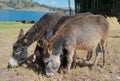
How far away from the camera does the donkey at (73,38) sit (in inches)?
319

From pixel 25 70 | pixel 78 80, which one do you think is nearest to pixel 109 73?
pixel 78 80

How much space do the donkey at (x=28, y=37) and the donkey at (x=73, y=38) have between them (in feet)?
2.59

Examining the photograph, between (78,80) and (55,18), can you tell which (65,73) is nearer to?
(78,80)

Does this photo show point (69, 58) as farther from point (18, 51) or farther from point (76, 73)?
point (18, 51)

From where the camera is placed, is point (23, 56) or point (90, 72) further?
point (23, 56)

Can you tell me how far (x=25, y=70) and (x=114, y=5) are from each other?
19.6 m

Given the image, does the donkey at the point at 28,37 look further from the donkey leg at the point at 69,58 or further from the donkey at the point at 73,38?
the donkey leg at the point at 69,58

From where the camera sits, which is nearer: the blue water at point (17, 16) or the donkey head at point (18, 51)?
the donkey head at point (18, 51)

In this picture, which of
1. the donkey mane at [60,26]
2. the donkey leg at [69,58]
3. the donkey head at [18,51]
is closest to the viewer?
the donkey mane at [60,26]

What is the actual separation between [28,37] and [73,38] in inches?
64.0

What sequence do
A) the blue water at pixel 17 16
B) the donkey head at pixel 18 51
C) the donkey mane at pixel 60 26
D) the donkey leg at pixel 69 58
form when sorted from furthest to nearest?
the blue water at pixel 17 16 → the donkey head at pixel 18 51 → the donkey leg at pixel 69 58 → the donkey mane at pixel 60 26

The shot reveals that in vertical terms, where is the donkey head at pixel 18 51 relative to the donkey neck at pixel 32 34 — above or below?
below

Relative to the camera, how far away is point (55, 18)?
390 inches

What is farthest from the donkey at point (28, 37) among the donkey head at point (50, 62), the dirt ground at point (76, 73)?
the donkey head at point (50, 62)
